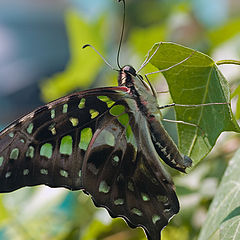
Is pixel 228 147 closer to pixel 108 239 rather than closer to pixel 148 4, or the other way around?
pixel 108 239

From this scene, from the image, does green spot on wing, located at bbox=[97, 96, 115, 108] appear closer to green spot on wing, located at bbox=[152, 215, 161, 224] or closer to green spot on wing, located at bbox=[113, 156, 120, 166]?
green spot on wing, located at bbox=[113, 156, 120, 166]

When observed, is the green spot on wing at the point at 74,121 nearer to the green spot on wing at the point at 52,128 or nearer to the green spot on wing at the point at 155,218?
the green spot on wing at the point at 52,128

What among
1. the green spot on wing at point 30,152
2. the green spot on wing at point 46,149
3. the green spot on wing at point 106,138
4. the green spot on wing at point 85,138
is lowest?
the green spot on wing at point 106,138

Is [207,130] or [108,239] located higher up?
[207,130]

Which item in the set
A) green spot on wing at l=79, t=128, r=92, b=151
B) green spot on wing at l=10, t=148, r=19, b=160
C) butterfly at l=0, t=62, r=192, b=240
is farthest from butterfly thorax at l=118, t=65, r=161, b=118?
green spot on wing at l=10, t=148, r=19, b=160

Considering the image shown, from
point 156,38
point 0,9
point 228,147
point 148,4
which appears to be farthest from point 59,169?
point 0,9

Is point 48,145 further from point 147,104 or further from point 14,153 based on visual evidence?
point 147,104

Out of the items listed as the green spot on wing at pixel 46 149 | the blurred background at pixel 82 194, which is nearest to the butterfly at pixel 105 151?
the green spot on wing at pixel 46 149
